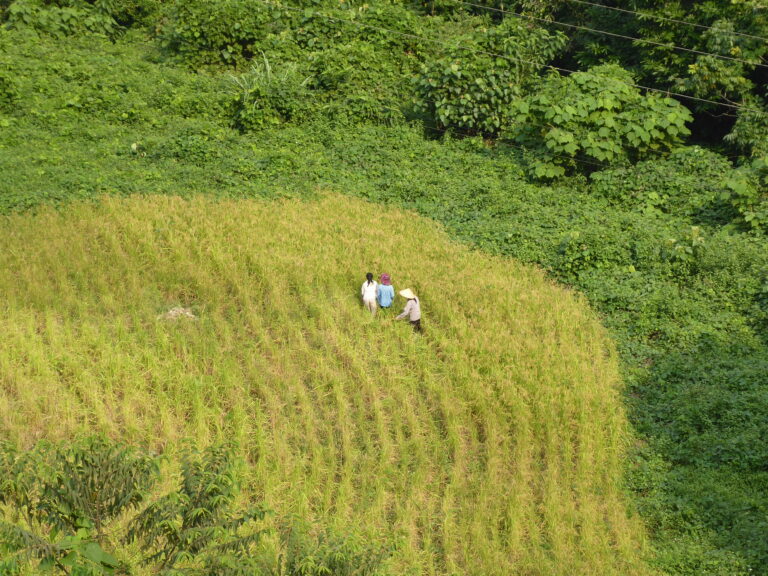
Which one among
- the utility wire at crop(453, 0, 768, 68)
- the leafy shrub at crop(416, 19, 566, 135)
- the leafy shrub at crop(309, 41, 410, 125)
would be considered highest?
the utility wire at crop(453, 0, 768, 68)

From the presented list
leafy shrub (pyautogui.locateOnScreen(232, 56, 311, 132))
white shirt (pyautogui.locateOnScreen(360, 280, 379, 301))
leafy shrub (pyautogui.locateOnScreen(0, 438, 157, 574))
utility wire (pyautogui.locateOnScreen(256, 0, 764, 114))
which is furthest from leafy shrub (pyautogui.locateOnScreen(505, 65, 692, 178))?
leafy shrub (pyautogui.locateOnScreen(0, 438, 157, 574))

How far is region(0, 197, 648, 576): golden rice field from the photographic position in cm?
711

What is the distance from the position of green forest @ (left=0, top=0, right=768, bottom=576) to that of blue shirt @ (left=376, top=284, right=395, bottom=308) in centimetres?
42

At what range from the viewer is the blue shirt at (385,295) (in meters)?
9.96

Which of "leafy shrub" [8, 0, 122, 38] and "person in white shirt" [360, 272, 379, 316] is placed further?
"leafy shrub" [8, 0, 122, 38]

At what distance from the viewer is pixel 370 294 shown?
9961 mm

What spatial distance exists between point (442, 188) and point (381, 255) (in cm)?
291

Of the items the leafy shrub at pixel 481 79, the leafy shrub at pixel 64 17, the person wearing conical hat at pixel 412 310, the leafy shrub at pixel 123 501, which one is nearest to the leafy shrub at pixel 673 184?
the leafy shrub at pixel 481 79

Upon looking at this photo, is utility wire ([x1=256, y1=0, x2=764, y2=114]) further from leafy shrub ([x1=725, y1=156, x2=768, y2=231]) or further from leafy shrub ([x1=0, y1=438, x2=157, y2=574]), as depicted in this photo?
leafy shrub ([x1=0, y1=438, x2=157, y2=574])

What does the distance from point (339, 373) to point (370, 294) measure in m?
1.38

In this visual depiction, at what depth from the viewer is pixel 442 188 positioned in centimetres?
1373

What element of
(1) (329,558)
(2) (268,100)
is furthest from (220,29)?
(1) (329,558)

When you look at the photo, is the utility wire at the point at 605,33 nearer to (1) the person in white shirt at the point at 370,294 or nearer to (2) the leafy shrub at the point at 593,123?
(2) the leafy shrub at the point at 593,123

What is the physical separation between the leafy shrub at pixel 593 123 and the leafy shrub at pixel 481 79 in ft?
2.26
